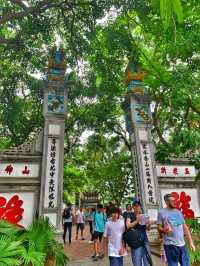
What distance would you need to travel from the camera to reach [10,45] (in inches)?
330

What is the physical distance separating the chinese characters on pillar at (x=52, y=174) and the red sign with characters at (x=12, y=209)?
0.75m

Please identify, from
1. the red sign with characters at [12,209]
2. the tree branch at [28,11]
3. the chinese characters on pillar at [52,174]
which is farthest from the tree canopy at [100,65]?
the red sign with characters at [12,209]

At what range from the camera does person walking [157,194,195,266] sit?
3902 mm

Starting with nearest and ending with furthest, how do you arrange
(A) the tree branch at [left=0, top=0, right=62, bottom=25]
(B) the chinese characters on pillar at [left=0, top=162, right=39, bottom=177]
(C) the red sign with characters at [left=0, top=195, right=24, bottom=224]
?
(A) the tree branch at [left=0, top=0, right=62, bottom=25] < (C) the red sign with characters at [left=0, top=195, right=24, bottom=224] < (B) the chinese characters on pillar at [left=0, top=162, right=39, bottom=177]

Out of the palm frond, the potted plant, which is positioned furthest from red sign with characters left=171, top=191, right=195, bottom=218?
the palm frond

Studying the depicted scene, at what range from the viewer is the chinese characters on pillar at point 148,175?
8.57m

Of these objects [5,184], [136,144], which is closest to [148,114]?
[136,144]

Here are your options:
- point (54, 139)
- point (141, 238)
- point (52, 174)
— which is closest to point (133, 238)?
point (141, 238)

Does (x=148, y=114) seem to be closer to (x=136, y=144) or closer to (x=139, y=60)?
(x=136, y=144)

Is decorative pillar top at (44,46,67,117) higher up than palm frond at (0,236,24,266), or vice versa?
decorative pillar top at (44,46,67,117)

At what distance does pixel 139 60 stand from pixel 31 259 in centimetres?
758

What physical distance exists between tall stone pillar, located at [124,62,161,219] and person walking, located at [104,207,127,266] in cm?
404

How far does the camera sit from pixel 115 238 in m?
→ 4.46

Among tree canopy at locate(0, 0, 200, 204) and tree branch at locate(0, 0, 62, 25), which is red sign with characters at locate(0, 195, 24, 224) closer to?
tree canopy at locate(0, 0, 200, 204)
